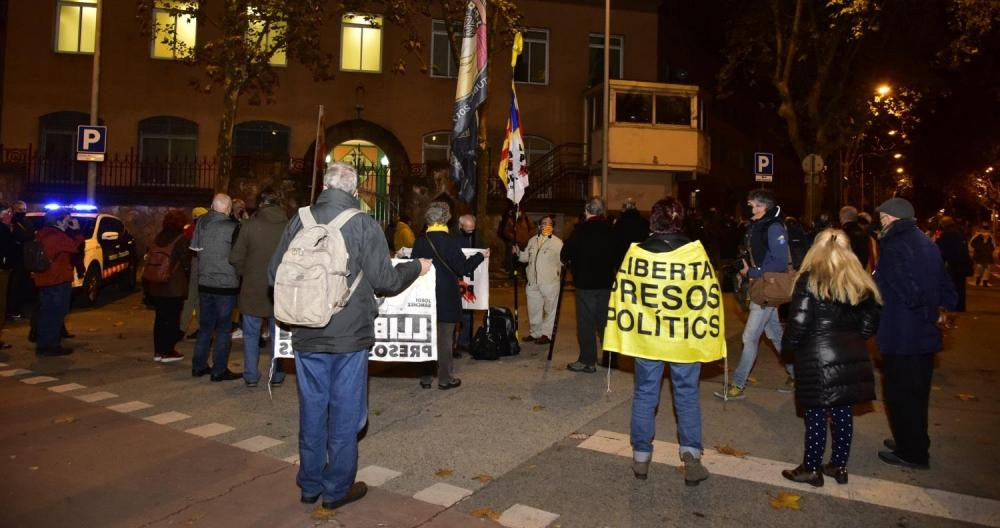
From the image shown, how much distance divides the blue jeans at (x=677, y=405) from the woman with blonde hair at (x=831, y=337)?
695mm

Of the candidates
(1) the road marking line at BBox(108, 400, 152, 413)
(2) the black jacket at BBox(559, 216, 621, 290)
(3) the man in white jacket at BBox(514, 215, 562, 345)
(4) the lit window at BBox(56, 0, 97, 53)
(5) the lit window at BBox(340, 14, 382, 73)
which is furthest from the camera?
(5) the lit window at BBox(340, 14, 382, 73)

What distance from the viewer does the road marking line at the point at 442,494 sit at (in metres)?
4.69

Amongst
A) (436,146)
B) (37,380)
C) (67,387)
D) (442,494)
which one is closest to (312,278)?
(442,494)

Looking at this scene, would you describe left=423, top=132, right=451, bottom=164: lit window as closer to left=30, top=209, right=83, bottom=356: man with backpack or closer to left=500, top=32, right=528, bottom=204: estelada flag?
left=500, top=32, right=528, bottom=204: estelada flag

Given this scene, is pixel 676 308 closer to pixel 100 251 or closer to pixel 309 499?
pixel 309 499

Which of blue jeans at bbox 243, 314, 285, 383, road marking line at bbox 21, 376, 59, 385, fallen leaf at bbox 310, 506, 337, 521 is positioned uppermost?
blue jeans at bbox 243, 314, 285, 383

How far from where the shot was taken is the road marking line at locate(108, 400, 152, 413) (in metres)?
6.83

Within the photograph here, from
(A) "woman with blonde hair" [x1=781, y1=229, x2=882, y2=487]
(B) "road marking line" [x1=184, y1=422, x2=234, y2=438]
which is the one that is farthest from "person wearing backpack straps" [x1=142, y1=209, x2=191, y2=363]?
(A) "woman with blonde hair" [x1=781, y1=229, x2=882, y2=487]

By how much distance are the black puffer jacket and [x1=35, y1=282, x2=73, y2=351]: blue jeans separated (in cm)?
849

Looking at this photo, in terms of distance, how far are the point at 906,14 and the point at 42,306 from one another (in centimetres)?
2528

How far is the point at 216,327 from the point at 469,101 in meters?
4.19

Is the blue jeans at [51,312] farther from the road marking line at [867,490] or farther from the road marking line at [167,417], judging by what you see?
the road marking line at [867,490]

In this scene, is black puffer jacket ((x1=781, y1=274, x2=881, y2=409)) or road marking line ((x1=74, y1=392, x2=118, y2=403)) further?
road marking line ((x1=74, y1=392, x2=118, y2=403))

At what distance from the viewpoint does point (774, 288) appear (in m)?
6.67
